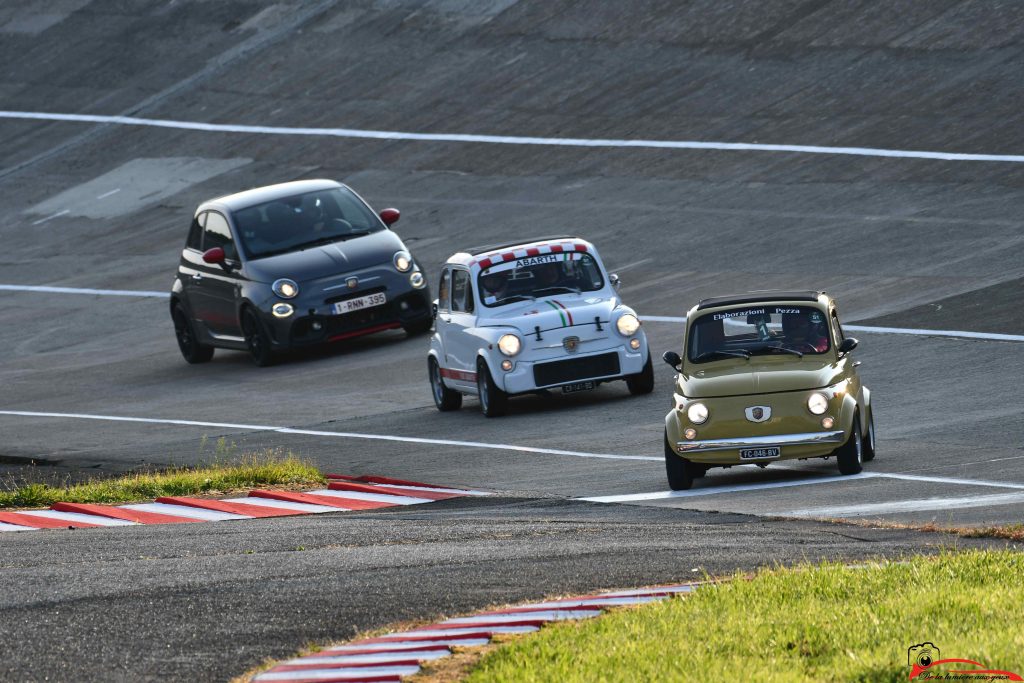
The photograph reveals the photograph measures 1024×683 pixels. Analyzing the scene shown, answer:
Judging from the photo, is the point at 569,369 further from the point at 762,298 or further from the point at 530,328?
the point at 762,298

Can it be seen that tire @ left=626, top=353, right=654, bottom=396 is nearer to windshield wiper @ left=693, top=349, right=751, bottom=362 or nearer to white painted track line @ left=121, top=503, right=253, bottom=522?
windshield wiper @ left=693, top=349, right=751, bottom=362

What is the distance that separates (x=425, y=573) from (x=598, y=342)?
938cm

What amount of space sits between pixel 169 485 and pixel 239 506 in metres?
1.14

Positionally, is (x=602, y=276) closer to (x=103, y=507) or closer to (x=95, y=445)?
(x=95, y=445)

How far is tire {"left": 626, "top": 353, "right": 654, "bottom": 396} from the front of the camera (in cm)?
2050

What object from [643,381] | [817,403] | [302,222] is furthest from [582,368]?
[302,222]

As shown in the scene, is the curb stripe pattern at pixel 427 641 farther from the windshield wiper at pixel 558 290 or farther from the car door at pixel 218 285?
the car door at pixel 218 285

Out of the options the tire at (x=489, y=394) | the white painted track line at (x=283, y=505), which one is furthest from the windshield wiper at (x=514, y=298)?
the white painted track line at (x=283, y=505)

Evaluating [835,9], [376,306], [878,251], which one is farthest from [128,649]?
[835,9]

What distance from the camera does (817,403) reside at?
15352mm

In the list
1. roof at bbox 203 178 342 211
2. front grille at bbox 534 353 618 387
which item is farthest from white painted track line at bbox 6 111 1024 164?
front grille at bbox 534 353 618 387

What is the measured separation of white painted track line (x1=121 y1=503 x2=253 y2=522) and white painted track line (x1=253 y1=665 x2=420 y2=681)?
676 centimetres

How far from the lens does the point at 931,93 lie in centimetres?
3409

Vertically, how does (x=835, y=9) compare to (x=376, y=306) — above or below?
above
